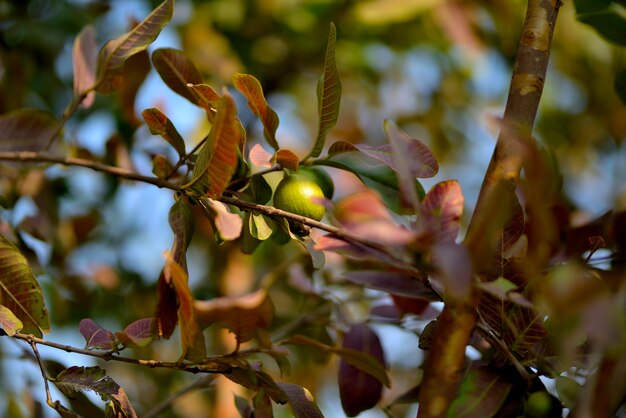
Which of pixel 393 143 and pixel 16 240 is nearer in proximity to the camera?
pixel 393 143

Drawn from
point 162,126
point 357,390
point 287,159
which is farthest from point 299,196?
point 357,390

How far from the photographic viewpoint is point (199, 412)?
174cm

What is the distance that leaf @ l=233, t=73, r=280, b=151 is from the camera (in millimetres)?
596

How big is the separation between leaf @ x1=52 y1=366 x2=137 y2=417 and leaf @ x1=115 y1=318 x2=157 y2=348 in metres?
0.05

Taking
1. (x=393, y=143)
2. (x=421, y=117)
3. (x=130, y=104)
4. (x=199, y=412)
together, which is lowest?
(x=199, y=412)

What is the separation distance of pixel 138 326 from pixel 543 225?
1.12ft

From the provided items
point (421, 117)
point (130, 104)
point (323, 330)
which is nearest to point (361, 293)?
point (323, 330)

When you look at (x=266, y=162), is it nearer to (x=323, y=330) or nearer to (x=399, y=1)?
(x=323, y=330)

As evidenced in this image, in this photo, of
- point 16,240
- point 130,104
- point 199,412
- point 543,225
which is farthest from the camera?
point 199,412

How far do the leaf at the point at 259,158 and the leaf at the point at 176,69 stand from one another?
12 cm

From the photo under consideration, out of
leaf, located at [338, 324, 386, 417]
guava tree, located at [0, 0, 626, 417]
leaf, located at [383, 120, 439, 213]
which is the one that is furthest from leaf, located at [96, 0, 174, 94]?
leaf, located at [338, 324, 386, 417]

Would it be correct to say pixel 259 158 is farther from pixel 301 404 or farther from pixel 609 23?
pixel 609 23

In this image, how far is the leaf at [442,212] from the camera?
1.61 feet

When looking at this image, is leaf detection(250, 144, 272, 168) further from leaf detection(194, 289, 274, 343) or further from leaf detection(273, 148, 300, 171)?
leaf detection(194, 289, 274, 343)
